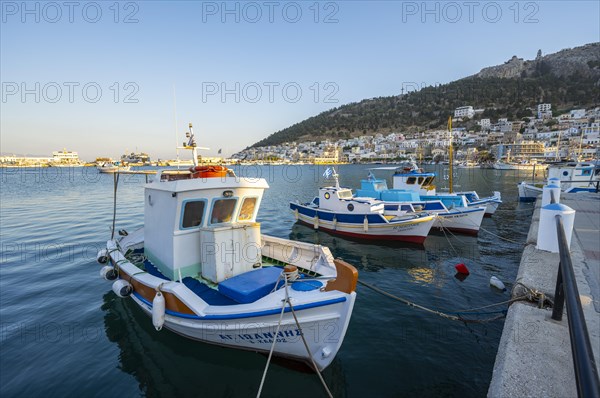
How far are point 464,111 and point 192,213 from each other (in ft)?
717

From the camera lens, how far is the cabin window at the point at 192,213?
273 inches

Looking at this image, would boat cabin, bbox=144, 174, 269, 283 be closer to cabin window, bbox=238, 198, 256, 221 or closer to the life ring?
cabin window, bbox=238, 198, 256, 221

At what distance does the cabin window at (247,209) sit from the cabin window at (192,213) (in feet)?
3.56


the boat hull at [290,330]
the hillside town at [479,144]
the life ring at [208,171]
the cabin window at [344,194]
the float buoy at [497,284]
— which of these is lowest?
the float buoy at [497,284]

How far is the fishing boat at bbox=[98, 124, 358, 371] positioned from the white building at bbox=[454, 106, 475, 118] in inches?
8402

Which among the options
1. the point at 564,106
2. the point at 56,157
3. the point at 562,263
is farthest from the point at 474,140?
the point at 56,157

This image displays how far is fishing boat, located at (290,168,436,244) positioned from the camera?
16078 mm

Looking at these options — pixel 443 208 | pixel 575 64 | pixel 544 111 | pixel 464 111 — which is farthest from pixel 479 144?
pixel 443 208

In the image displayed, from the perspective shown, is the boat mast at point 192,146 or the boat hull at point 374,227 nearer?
the boat mast at point 192,146

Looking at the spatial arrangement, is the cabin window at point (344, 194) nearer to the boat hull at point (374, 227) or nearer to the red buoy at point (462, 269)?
the boat hull at point (374, 227)

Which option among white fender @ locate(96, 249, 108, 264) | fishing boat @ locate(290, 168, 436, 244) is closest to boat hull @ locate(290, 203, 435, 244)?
fishing boat @ locate(290, 168, 436, 244)

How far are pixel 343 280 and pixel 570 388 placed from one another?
3.16m

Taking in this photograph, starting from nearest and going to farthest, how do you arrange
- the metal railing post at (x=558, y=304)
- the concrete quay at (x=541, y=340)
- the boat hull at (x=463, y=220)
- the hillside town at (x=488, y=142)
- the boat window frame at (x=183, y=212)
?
1. the concrete quay at (x=541, y=340)
2. the metal railing post at (x=558, y=304)
3. the boat window frame at (x=183, y=212)
4. the boat hull at (x=463, y=220)
5. the hillside town at (x=488, y=142)

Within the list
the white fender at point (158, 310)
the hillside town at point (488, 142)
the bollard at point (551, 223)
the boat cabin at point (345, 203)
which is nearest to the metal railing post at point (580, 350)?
the bollard at point (551, 223)
